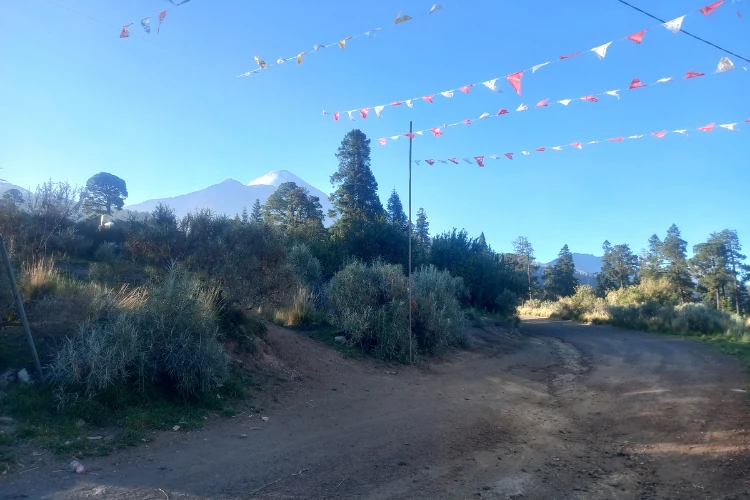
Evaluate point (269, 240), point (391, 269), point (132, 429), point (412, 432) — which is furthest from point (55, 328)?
point (391, 269)

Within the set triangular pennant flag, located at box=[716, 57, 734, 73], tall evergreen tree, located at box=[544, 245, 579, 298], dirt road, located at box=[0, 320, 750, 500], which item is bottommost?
dirt road, located at box=[0, 320, 750, 500]

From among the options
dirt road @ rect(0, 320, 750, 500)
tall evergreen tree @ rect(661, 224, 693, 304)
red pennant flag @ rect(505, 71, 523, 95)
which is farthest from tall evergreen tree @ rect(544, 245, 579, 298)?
red pennant flag @ rect(505, 71, 523, 95)

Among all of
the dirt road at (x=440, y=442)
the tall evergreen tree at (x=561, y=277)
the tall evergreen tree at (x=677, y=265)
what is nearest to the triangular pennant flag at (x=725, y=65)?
the dirt road at (x=440, y=442)

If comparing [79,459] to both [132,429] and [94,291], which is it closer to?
[132,429]

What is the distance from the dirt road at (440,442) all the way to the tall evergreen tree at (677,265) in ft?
102

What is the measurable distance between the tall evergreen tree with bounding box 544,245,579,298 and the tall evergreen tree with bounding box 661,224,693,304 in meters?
12.9

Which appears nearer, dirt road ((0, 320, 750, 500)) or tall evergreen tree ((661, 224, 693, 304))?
dirt road ((0, 320, 750, 500))

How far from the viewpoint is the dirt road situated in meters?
5.34

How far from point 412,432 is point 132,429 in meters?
4.08

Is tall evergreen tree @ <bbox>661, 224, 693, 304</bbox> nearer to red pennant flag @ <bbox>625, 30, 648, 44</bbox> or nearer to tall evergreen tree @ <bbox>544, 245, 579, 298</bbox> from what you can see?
tall evergreen tree @ <bbox>544, 245, 579, 298</bbox>

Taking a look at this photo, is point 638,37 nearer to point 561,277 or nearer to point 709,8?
point 709,8

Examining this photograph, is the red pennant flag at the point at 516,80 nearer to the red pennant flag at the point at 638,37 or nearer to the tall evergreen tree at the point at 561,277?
the red pennant flag at the point at 638,37

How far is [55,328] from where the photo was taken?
7.95m

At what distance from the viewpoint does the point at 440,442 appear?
726cm
